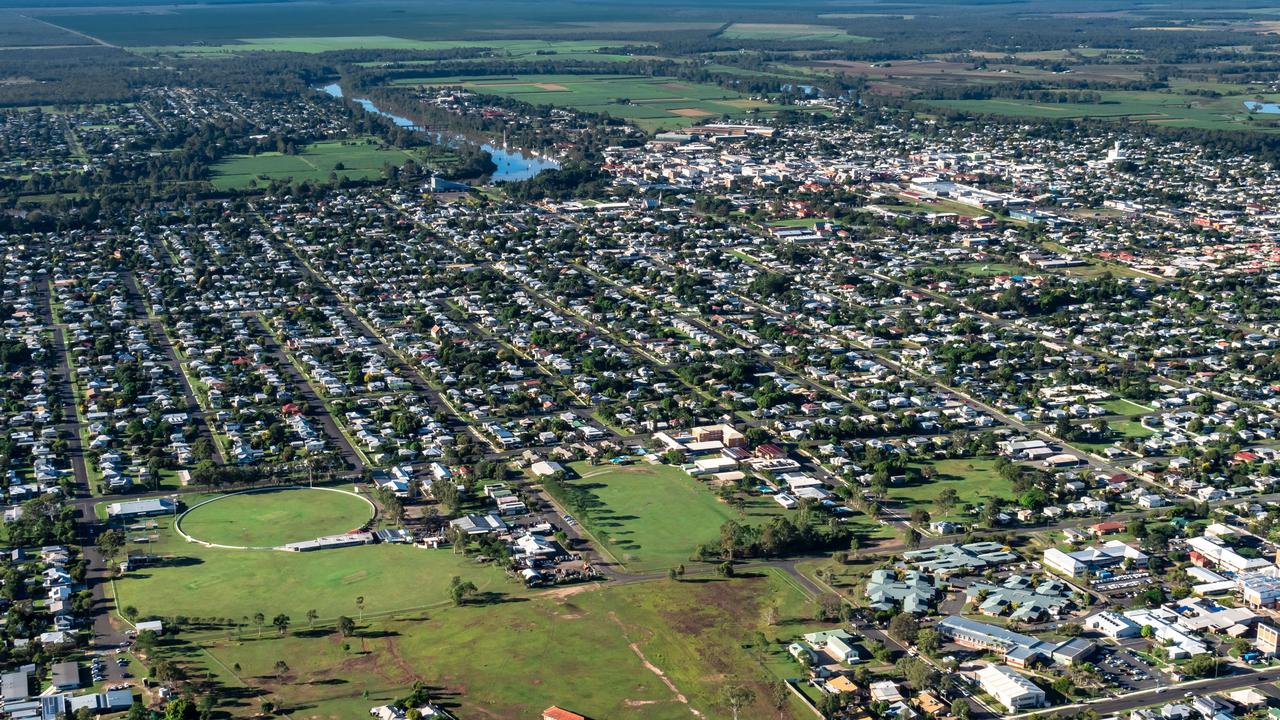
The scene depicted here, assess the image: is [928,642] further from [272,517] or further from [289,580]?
[272,517]

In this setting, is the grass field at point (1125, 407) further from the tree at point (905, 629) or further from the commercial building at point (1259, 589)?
the tree at point (905, 629)

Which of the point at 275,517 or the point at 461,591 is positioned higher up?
the point at 461,591

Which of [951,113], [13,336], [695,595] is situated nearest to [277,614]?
[695,595]

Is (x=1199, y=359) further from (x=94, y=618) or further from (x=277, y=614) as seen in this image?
(x=94, y=618)

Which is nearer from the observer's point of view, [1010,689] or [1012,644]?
[1010,689]

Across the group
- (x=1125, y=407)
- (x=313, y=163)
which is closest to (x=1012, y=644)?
(x=1125, y=407)

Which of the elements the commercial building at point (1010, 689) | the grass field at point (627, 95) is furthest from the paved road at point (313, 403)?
the grass field at point (627, 95)
